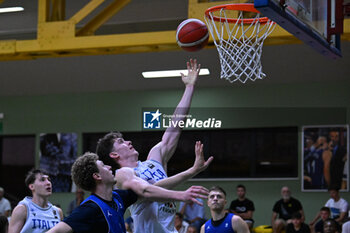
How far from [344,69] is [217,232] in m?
6.41

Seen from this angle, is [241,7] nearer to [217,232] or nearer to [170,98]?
[217,232]

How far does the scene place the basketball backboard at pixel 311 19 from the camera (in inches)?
221

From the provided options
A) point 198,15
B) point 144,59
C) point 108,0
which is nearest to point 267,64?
point 144,59

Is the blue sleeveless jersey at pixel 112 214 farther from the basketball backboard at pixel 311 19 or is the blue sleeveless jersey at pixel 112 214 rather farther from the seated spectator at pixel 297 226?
the seated spectator at pixel 297 226

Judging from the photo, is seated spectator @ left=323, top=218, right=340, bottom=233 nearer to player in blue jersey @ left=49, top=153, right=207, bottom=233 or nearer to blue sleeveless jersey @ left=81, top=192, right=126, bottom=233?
player in blue jersey @ left=49, top=153, right=207, bottom=233

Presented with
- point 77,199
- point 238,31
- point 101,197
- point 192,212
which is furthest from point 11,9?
point 101,197

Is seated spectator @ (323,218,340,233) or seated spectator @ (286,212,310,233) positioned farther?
seated spectator @ (286,212,310,233)

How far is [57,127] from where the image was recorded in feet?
50.7

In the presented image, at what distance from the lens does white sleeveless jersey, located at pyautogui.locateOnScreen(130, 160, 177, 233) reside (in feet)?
17.1

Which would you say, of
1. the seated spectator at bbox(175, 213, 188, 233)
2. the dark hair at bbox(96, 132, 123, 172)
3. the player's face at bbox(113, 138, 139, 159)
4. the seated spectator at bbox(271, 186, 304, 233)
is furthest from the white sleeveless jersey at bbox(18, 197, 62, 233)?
the seated spectator at bbox(271, 186, 304, 233)

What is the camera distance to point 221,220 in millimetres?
7699

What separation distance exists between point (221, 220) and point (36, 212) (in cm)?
223

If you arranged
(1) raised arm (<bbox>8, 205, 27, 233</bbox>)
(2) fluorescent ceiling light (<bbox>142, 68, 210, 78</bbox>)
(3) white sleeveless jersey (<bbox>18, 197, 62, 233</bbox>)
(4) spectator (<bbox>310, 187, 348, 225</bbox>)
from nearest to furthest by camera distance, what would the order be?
(1) raised arm (<bbox>8, 205, 27, 233</bbox>)
(3) white sleeveless jersey (<bbox>18, 197, 62, 233</bbox>)
(4) spectator (<bbox>310, 187, 348, 225</bbox>)
(2) fluorescent ceiling light (<bbox>142, 68, 210, 78</bbox>)

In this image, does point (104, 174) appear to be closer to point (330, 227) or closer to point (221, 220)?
point (221, 220)
